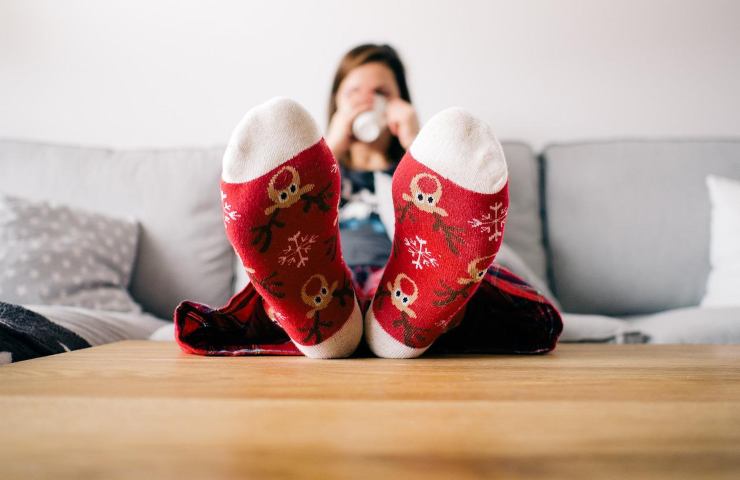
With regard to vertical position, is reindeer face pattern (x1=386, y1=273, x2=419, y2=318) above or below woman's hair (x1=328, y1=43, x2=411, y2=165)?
below

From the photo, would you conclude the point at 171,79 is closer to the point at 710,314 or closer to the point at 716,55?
the point at 710,314

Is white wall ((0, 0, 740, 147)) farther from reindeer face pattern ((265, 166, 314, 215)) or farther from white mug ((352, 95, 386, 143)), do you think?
reindeer face pattern ((265, 166, 314, 215))

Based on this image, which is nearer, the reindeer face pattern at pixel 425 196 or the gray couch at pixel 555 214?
the reindeer face pattern at pixel 425 196

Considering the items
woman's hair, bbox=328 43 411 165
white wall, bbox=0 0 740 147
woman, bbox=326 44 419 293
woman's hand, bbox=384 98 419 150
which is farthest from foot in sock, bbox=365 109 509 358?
white wall, bbox=0 0 740 147

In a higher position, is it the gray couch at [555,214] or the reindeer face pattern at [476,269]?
the reindeer face pattern at [476,269]

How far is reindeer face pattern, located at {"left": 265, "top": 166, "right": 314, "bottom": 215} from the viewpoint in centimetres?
47

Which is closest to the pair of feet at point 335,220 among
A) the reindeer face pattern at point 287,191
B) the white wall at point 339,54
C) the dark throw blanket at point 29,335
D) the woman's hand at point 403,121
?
the reindeer face pattern at point 287,191

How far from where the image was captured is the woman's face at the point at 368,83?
1.12 meters

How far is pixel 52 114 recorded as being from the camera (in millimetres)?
1438

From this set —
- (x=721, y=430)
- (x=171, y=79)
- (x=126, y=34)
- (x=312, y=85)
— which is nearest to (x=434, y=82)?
(x=312, y=85)

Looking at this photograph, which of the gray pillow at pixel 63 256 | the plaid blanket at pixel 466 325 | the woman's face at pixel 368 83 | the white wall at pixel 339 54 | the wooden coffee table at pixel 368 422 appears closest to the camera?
the wooden coffee table at pixel 368 422

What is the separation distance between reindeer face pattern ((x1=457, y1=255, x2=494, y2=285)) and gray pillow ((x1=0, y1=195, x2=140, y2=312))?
72cm

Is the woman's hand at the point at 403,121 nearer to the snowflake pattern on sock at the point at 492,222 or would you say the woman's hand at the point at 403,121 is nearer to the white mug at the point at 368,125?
the white mug at the point at 368,125

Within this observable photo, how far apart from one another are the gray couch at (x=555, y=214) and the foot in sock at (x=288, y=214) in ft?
2.17
